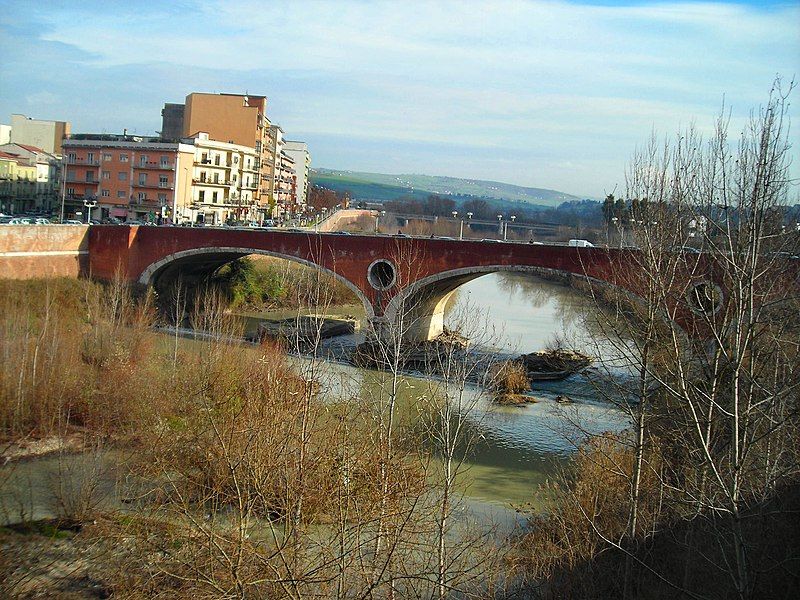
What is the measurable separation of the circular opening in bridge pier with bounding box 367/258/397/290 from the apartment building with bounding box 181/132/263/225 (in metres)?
11.5

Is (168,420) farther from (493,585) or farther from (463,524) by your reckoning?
(493,585)

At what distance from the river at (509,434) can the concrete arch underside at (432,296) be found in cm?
192

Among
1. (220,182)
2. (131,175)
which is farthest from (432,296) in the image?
(220,182)

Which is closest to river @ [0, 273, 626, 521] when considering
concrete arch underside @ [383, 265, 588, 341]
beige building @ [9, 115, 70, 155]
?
concrete arch underside @ [383, 265, 588, 341]

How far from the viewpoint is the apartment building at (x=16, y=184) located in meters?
37.3

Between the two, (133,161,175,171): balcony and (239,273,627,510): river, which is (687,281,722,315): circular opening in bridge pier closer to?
(239,273,627,510): river

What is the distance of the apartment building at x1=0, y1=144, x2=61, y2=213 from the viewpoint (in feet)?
130

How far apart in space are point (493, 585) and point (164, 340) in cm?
1481

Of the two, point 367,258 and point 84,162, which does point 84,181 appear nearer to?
point 84,162

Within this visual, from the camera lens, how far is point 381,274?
2525 cm

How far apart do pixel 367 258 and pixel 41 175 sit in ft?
72.8

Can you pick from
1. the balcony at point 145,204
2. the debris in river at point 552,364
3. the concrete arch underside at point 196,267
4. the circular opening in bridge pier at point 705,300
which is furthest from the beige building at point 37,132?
the circular opening in bridge pier at point 705,300

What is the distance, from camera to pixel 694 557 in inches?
343

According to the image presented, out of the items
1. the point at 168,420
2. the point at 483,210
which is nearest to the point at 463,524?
the point at 168,420
